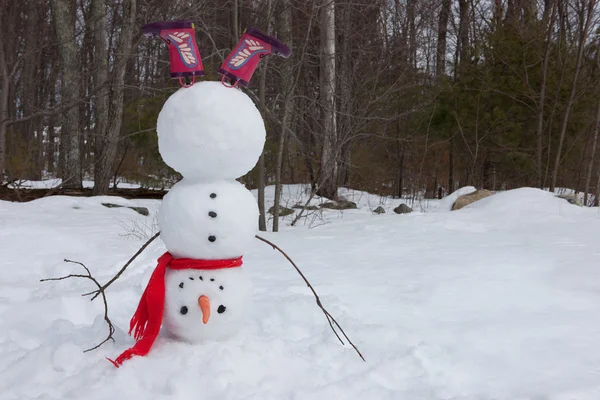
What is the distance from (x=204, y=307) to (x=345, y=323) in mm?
1053

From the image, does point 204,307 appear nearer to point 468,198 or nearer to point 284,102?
point 284,102

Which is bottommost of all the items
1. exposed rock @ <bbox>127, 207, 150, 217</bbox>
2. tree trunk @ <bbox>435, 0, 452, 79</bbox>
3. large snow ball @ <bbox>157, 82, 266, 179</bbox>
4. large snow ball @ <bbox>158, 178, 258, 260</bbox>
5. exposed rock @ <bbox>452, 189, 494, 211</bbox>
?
exposed rock @ <bbox>127, 207, 150, 217</bbox>

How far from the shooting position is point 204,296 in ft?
6.60

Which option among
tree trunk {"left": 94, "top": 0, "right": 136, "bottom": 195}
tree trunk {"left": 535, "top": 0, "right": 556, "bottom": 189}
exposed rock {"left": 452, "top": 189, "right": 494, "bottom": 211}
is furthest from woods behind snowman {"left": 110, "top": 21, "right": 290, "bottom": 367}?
tree trunk {"left": 535, "top": 0, "right": 556, "bottom": 189}

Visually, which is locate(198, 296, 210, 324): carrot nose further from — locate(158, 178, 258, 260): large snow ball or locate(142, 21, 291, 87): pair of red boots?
locate(142, 21, 291, 87): pair of red boots

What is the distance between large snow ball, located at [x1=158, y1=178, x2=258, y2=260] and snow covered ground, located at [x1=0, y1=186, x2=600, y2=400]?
0.42 m

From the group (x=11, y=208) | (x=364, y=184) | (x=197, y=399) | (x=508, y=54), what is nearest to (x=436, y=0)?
(x=508, y=54)

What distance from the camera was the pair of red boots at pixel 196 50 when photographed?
6.86 feet

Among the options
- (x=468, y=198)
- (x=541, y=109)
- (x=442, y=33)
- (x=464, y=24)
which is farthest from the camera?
(x=442, y=33)

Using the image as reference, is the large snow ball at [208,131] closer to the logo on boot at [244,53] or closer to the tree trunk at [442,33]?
the logo on boot at [244,53]

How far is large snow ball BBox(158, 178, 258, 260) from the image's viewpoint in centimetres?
201

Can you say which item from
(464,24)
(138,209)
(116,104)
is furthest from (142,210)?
(464,24)

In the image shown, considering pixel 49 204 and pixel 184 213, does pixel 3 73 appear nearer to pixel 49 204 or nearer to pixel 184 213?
pixel 49 204

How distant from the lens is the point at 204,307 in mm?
1970
